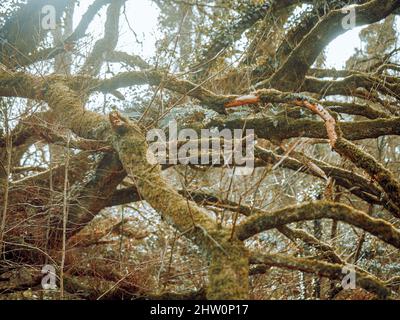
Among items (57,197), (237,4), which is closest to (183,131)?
(57,197)

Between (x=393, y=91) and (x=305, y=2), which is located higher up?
(x=305, y=2)

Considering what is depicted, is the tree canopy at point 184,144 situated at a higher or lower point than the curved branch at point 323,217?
higher

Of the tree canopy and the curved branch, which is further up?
the tree canopy

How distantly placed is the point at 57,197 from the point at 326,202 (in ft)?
13.3

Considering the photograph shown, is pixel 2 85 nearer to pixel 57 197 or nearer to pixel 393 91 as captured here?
pixel 57 197

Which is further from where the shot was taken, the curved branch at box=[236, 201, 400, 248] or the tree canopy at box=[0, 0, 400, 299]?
the tree canopy at box=[0, 0, 400, 299]

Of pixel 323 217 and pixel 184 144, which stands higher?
pixel 184 144

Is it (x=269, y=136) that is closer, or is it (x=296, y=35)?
(x=269, y=136)

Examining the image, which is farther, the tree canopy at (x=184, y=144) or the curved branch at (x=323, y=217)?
the tree canopy at (x=184, y=144)

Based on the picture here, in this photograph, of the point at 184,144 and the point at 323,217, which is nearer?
the point at 323,217
